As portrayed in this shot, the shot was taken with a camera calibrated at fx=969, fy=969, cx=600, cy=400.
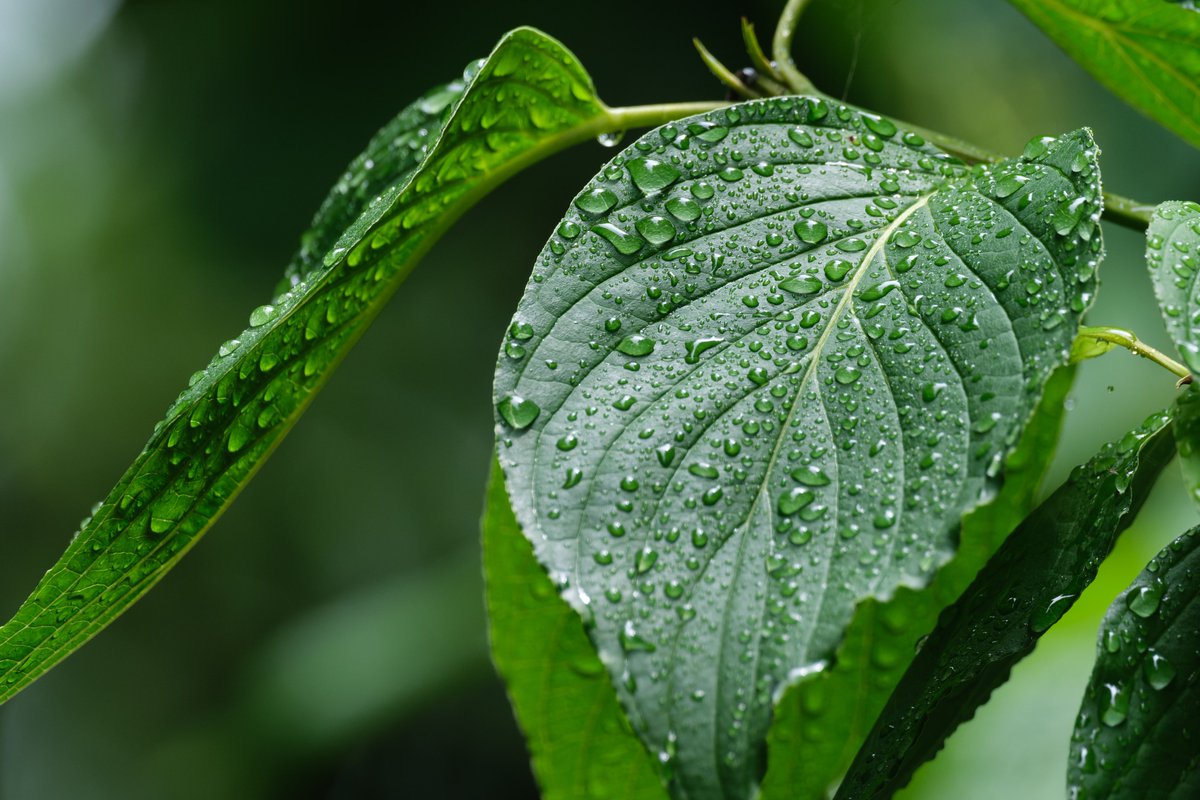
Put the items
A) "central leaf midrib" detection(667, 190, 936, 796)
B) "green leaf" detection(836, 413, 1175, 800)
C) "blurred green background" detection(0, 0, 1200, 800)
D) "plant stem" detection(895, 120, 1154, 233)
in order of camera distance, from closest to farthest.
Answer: "central leaf midrib" detection(667, 190, 936, 796), "green leaf" detection(836, 413, 1175, 800), "plant stem" detection(895, 120, 1154, 233), "blurred green background" detection(0, 0, 1200, 800)

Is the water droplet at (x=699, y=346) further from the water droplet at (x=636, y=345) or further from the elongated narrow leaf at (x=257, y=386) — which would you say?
the elongated narrow leaf at (x=257, y=386)

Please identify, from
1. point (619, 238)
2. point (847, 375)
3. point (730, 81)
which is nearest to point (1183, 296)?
point (847, 375)

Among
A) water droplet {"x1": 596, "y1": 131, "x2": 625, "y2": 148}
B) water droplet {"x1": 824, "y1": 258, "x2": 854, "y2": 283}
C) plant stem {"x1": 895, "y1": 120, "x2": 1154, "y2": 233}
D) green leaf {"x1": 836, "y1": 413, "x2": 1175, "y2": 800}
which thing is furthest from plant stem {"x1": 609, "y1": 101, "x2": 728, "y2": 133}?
green leaf {"x1": 836, "y1": 413, "x2": 1175, "y2": 800}

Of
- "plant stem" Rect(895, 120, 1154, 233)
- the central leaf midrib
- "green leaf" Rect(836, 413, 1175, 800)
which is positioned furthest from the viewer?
"plant stem" Rect(895, 120, 1154, 233)

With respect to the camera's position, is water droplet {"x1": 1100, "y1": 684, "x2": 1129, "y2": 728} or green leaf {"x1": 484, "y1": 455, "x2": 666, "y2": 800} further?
green leaf {"x1": 484, "y1": 455, "x2": 666, "y2": 800}

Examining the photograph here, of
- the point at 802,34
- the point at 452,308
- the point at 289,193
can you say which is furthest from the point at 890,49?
the point at 289,193

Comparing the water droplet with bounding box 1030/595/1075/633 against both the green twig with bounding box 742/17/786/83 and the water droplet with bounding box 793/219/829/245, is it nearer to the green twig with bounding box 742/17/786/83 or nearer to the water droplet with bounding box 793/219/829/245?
the water droplet with bounding box 793/219/829/245

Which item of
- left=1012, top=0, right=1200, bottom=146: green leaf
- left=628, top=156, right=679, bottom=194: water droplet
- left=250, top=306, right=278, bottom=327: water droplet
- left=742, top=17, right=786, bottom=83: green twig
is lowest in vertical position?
left=628, top=156, right=679, bottom=194: water droplet
